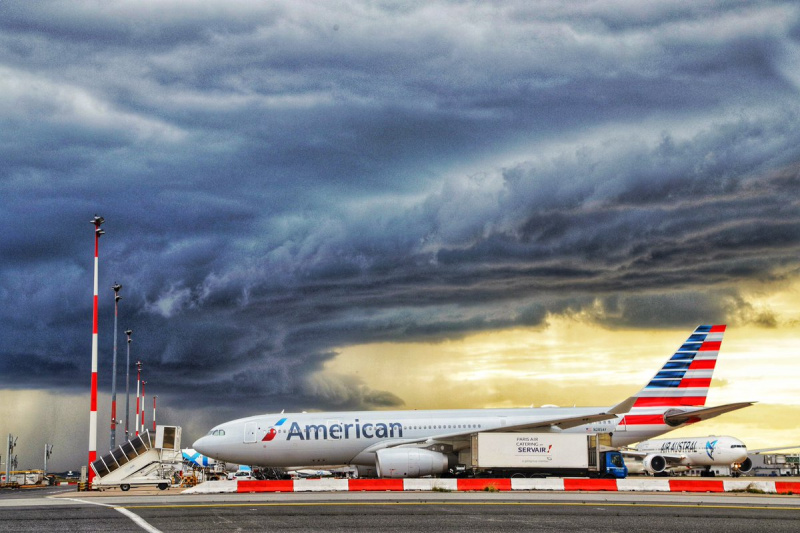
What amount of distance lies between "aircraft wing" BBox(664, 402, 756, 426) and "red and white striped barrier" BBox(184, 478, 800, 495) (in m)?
10.7

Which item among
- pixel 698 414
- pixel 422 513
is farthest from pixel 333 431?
pixel 422 513

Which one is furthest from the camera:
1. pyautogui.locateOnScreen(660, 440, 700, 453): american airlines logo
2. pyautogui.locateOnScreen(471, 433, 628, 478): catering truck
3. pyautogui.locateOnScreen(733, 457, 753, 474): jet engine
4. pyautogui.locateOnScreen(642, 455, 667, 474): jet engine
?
pyautogui.locateOnScreen(733, 457, 753, 474): jet engine

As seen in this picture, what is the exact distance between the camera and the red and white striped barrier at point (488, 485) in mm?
31828

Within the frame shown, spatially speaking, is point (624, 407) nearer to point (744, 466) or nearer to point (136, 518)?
point (136, 518)

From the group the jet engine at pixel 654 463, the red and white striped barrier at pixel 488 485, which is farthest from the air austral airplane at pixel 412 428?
the red and white striped barrier at pixel 488 485

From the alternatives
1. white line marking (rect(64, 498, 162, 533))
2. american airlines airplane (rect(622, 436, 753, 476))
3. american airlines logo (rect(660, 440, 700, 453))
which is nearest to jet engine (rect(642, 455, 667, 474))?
american airlines airplane (rect(622, 436, 753, 476))

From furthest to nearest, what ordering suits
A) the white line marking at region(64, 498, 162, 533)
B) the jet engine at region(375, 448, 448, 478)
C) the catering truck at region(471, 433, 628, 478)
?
the jet engine at region(375, 448, 448, 478) → the catering truck at region(471, 433, 628, 478) → the white line marking at region(64, 498, 162, 533)

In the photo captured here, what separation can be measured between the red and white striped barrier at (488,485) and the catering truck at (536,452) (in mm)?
7348

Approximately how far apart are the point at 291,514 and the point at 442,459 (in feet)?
68.7

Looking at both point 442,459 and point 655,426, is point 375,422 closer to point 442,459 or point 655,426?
point 442,459

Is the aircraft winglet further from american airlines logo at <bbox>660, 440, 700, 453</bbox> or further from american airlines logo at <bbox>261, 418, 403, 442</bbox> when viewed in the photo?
american airlines logo at <bbox>660, 440, 700, 453</bbox>

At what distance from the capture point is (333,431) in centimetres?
4516

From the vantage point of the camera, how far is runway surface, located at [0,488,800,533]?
19.0 metres

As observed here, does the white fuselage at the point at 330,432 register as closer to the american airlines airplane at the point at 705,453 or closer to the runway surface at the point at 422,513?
the runway surface at the point at 422,513
